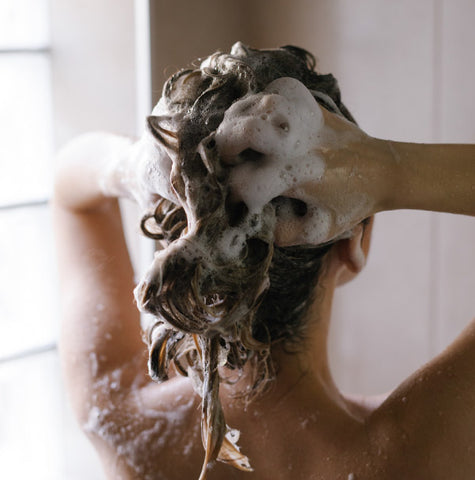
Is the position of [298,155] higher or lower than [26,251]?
higher

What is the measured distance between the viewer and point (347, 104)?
1.54 metres

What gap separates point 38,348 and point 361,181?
4.51 feet

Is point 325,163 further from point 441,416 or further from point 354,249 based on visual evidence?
point 441,416

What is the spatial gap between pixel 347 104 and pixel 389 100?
10 cm

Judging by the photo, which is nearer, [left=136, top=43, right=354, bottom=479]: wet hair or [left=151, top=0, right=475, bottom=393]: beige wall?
[left=136, top=43, right=354, bottom=479]: wet hair

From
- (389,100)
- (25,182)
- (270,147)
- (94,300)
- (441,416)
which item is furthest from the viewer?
(25,182)

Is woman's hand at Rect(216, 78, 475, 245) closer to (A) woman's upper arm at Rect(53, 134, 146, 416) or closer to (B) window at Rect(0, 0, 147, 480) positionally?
(A) woman's upper arm at Rect(53, 134, 146, 416)

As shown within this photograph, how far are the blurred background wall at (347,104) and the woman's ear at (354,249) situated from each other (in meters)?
0.52

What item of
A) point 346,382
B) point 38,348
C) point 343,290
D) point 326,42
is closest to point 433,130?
point 326,42

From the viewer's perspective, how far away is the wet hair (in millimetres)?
704

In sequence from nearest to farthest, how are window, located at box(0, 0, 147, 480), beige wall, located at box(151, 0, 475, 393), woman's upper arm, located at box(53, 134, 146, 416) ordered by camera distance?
woman's upper arm, located at box(53, 134, 146, 416), beige wall, located at box(151, 0, 475, 393), window, located at box(0, 0, 147, 480)

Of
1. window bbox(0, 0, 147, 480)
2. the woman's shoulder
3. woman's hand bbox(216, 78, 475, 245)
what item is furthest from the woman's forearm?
window bbox(0, 0, 147, 480)

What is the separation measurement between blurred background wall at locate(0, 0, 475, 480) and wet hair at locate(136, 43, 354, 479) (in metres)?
0.58

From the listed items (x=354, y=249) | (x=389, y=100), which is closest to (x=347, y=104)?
(x=389, y=100)
